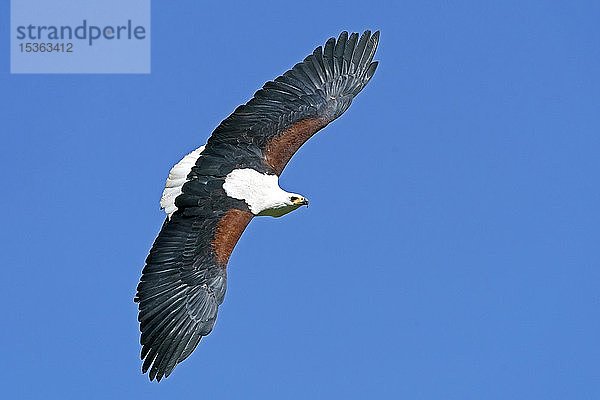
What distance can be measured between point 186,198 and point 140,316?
197 cm

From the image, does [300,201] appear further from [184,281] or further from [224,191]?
[184,281]

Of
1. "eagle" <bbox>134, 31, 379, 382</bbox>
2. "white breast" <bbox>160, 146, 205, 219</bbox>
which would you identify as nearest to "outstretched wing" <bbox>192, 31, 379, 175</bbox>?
"eagle" <bbox>134, 31, 379, 382</bbox>

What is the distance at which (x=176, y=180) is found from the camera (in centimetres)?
1873

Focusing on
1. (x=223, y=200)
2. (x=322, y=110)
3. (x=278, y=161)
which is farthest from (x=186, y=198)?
(x=322, y=110)

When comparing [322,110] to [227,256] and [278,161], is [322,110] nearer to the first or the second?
[278,161]

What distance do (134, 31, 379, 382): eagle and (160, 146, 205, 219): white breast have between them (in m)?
0.01

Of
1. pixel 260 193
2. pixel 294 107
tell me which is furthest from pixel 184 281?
pixel 294 107

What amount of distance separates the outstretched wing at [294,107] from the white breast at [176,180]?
0.55ft

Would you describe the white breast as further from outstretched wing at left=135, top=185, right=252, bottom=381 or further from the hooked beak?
the hooked beak

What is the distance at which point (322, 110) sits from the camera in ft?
66.6

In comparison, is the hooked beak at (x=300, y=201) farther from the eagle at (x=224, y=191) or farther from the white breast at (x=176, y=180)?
the white breast at (x=176, y=180)

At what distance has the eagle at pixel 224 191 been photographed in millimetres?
17047

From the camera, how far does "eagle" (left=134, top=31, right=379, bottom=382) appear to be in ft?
55.9

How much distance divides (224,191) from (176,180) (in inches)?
31.2
